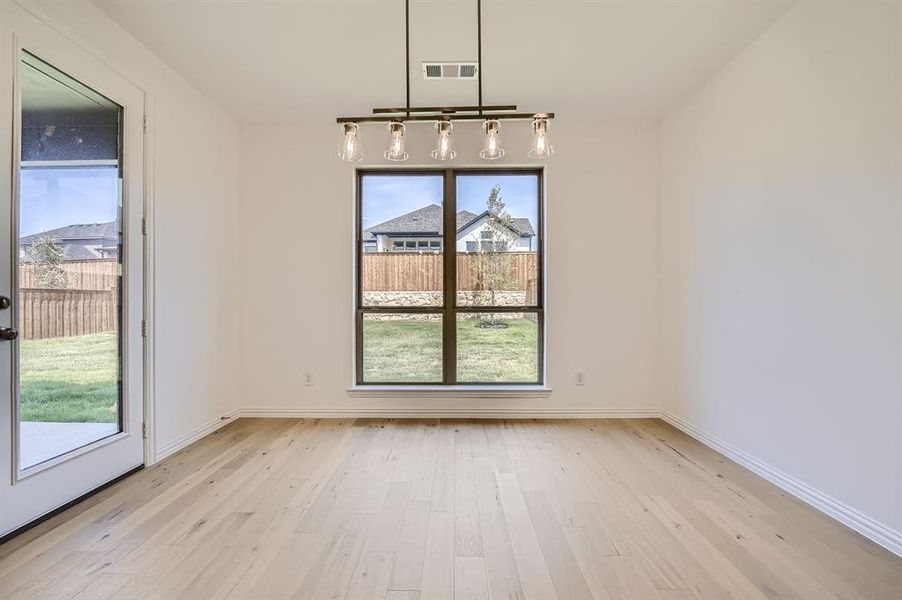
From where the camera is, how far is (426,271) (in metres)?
3.69

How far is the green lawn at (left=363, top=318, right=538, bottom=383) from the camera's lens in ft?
12.0

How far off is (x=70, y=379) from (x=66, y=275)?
0.56 metres

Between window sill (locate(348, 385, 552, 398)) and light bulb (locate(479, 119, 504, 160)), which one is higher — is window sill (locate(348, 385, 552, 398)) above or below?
below

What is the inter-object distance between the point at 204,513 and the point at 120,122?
7.69 feet

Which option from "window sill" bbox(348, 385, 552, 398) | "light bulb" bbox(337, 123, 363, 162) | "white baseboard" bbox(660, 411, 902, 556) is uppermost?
"light bulb" bbox(337, 123, 363, 162)

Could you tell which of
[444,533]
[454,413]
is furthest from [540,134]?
[454,413]

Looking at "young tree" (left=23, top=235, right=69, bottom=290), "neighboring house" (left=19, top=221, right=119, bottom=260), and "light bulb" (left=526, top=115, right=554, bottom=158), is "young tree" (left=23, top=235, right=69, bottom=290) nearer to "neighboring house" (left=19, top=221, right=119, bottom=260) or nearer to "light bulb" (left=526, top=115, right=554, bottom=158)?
"neighboring house" (left=19, top=221, right=119, bottom=260)

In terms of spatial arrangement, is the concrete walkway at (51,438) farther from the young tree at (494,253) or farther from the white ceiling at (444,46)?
the young tree at (494,253)

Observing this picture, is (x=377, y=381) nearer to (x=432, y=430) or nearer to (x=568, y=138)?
(x=432, y=430)

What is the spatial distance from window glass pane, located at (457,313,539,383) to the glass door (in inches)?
95.7

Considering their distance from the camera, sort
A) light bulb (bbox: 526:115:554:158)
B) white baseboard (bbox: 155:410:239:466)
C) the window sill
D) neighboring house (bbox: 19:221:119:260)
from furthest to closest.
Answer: the window sill < white baseboard (bbox: 155:410:239:466) < neighboring house (bbox: 19:221:119:260) < light bulb (bbox: 526:115:554:158)

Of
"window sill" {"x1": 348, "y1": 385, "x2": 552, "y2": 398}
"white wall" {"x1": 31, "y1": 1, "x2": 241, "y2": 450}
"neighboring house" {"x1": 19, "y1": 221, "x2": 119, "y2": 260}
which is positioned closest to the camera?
"neighboring house" {"x1": 19, "y1": 221, "x2": 119, "y2": 260}

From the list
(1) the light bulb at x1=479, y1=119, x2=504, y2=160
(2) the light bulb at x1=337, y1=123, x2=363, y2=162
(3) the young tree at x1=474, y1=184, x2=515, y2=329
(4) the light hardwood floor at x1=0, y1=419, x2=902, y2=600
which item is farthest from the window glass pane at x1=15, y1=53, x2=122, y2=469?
(3) the young tree at x1=474, y1=184, x2=515, y2=329

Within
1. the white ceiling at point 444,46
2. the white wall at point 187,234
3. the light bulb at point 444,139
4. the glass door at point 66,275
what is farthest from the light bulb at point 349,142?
the white wall at point 187,234
